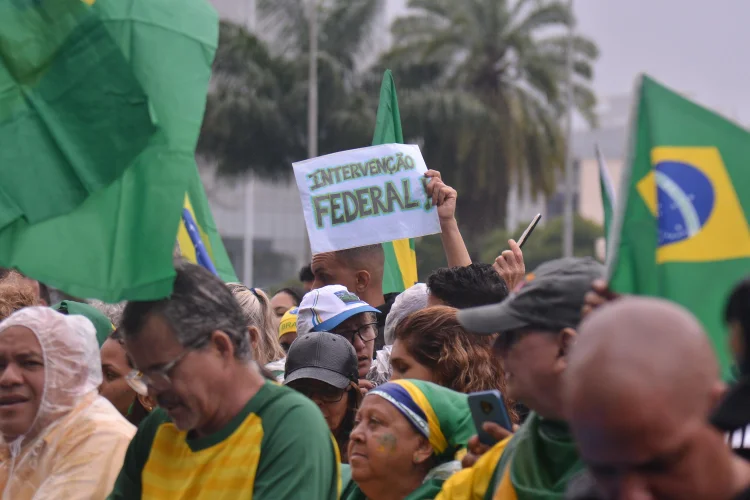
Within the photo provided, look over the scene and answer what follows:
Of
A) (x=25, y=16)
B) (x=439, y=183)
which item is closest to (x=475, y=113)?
(x=439, y=183)

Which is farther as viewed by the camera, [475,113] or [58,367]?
[475,113]

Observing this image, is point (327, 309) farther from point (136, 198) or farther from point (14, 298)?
point (136, 198)

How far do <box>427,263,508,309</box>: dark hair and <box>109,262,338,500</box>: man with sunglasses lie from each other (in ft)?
5.91

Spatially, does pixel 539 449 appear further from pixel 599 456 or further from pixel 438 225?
pixel 438 225

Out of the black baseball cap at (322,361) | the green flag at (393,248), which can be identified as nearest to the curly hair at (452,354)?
the black baseball cap at (322,361)

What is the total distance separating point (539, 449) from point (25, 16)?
2007mm

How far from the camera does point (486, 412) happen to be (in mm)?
3262

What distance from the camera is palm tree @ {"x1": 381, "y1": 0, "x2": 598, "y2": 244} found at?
36281 millimetres

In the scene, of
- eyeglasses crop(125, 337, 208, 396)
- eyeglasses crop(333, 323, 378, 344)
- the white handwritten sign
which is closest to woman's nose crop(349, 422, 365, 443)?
eyeglasses crop(125, 337, 208, 396)

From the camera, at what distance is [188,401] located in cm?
328

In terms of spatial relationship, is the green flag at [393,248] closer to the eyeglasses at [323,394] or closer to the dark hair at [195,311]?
the eyeglasses at [323,394]

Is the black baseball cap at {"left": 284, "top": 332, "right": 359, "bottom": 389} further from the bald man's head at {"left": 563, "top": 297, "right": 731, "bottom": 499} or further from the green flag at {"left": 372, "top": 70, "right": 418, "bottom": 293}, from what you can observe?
the bald man's head at {"left": 563, "top": 297, "right": 731, "bottom": 499}

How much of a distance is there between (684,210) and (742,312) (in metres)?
0.59

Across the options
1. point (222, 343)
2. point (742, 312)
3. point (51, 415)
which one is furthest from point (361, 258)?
point (742, 312)
